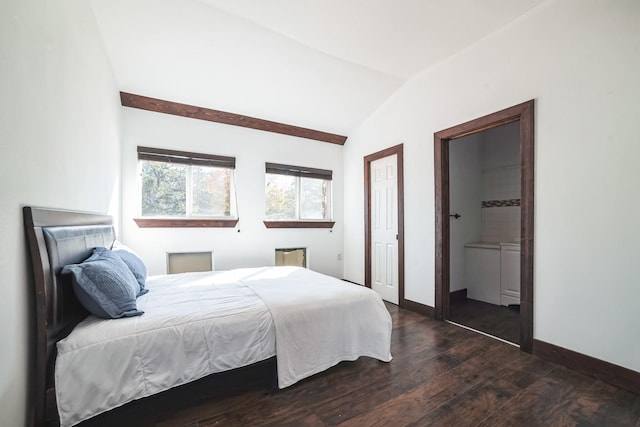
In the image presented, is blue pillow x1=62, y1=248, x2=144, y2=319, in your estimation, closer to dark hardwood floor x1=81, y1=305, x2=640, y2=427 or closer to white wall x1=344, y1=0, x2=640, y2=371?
dark hardwood floor x1=81, y1=305, x2=640, y2=427

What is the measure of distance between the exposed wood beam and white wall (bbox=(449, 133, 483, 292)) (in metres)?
1.85

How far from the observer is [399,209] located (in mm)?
3512

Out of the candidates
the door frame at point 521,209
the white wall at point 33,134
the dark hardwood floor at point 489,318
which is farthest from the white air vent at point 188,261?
the dark hardwood floor at point 489,318

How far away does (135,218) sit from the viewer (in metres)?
3.24

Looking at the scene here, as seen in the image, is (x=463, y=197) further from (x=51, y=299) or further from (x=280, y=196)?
(x=51, y=299)

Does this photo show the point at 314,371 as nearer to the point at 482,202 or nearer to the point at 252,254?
the point at 252,254

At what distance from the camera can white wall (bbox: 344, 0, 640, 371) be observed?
71.3 inches

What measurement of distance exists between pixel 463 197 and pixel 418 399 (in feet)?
10.1

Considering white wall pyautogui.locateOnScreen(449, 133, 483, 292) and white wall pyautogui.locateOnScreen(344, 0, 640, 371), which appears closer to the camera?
white wall pyautogui.locateOnScreen(344, 0, 640, 371)

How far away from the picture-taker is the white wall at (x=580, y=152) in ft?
5.94

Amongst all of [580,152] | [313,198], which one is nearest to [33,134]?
[580,152]

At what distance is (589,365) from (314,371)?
2.00 meters

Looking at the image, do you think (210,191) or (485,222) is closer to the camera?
(210,191)

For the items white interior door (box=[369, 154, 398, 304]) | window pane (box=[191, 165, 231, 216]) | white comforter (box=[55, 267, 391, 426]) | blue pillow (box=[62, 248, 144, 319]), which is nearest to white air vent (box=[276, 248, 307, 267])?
window pane (box=[191, 165, 231, 216])
